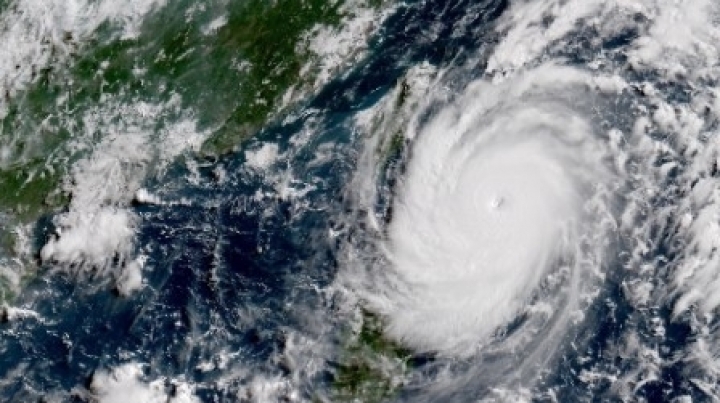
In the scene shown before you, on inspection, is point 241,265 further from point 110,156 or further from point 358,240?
point 110,156

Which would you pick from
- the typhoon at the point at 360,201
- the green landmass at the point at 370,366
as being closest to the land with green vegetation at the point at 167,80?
the typhoon at the point at 360,201

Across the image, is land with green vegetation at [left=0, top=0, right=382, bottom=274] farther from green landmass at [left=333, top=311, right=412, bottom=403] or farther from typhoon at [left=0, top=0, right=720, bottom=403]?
green landmass at [left=333, top=311, right=412, bottom=403]

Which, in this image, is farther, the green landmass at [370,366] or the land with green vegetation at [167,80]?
the land with green vegetation at [167,80]

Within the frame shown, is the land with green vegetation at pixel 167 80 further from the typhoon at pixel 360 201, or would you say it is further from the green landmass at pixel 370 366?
the green landmass at pixel 370 366

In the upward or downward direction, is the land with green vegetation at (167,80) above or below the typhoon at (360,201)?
above

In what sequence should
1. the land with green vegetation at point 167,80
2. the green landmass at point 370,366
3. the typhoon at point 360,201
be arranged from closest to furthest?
the typhoon at point 360,201
the green landmass at point 370,366
the land with green vegetation at point 167,80

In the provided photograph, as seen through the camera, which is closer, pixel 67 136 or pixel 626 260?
pixel 626 260

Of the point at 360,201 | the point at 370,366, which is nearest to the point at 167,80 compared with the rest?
the point at 360,201

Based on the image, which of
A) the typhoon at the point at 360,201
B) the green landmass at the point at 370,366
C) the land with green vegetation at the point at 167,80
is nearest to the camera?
the typhoon at the point at 360,201

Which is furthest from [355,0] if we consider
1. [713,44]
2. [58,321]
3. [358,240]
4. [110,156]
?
[58,321]

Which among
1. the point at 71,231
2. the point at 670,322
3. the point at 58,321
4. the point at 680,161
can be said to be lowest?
the point at 670,322

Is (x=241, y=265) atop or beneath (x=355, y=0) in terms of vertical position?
beneath
